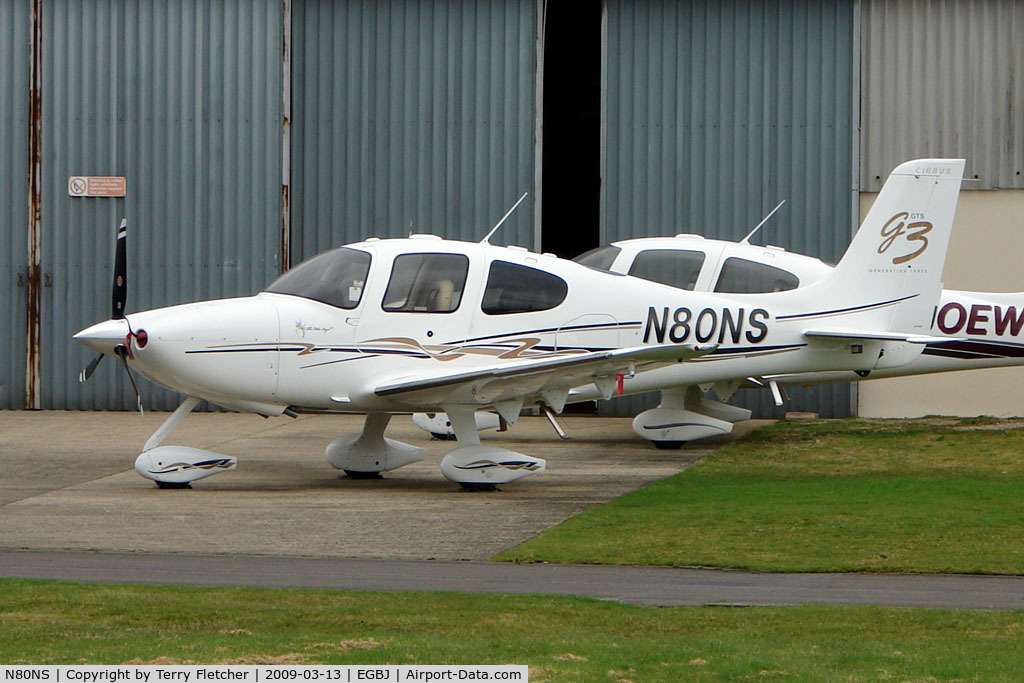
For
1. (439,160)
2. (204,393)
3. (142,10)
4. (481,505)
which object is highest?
(142,10)

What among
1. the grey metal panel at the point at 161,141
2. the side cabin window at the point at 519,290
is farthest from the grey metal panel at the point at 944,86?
the side cabin window at the point at 519,290

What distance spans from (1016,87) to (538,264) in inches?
439

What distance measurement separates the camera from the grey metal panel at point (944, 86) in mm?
21016

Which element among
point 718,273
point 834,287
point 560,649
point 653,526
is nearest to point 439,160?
point 718,273

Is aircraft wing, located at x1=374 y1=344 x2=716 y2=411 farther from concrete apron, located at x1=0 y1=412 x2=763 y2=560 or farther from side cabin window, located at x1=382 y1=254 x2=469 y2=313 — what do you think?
concrete apron, located at x1=0 y1=412 x2=763 y2=560

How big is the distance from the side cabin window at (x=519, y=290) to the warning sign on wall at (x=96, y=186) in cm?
1021

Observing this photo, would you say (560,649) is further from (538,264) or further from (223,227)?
(223,227)

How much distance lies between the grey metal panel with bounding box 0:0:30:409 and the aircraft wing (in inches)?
426

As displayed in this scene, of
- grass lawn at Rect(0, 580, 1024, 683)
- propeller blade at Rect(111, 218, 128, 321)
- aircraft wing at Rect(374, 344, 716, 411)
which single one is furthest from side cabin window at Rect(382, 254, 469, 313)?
grass lawn at Rect(0, 580, 1024, 683)

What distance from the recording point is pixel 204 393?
12.3m

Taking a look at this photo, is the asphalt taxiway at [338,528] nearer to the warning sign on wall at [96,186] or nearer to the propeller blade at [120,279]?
the propeller blade at [120,279]

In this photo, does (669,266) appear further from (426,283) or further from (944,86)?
(944,86)

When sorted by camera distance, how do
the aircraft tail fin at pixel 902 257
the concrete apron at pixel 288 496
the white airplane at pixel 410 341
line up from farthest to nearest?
the aircraft tail fin at pixel 902 257 < the white airplane at pixel 410 341 < the concrete apron at pixel 288 496

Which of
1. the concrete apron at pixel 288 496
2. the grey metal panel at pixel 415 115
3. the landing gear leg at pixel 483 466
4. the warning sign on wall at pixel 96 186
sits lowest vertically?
the concrete apron at pixel 288 496
